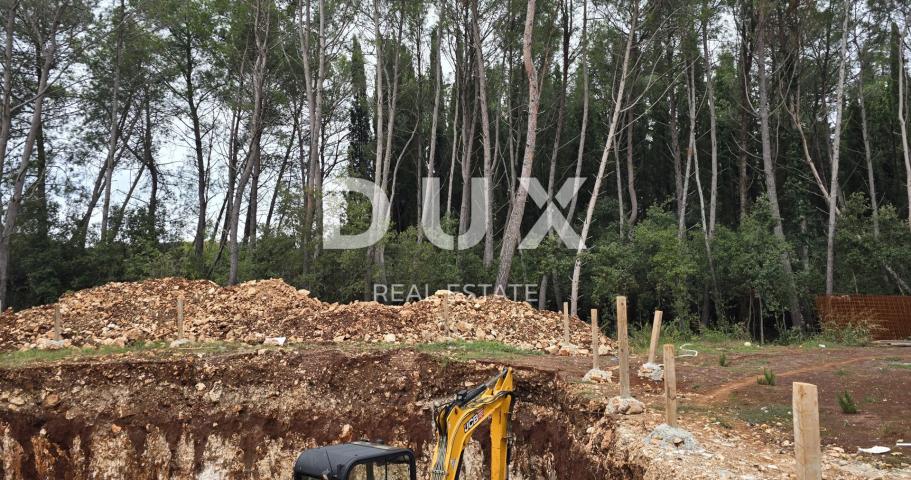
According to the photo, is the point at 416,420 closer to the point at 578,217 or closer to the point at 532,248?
the point at 532,248

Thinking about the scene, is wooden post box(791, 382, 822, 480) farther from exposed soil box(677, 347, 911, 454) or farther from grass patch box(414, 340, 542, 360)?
grass patch box(414, 340, 542, 360)

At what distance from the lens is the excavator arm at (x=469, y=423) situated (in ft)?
17.4

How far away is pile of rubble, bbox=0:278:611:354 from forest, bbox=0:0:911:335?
3.04m

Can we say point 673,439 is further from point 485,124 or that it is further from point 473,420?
point 485,124

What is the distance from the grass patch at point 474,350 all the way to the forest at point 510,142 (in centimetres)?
491

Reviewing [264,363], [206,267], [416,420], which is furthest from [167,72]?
[416,420]

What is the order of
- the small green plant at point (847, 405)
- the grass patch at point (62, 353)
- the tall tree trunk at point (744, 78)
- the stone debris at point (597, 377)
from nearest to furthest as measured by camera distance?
the small green plant at point (847, 405) → the stone debris at point (597, 377) → the grass patch at point (62, 353) → the tall tree trunk at point (744, 78)

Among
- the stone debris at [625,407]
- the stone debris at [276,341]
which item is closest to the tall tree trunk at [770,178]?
the stone debris at [625,407]

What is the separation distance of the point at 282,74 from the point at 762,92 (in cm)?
1838

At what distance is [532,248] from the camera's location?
21781 mm

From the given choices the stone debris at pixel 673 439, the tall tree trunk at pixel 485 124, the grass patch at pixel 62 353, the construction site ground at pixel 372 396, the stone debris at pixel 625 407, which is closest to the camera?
the stone debris at pixel 673 439

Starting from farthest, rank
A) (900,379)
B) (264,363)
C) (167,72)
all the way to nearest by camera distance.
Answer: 1. (167,72)
2. (264,363)
3. (900,379)

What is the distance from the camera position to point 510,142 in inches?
974

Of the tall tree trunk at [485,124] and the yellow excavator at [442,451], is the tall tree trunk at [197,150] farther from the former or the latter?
the yellow excavator at [442,451]
